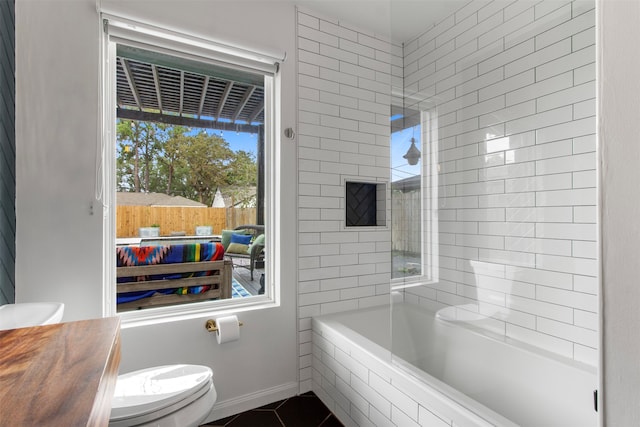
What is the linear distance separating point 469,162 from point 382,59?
3.96 feet

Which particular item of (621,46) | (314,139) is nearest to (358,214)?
(314,139)

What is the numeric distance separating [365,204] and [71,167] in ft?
6.49

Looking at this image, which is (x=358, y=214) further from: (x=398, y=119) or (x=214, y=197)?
(x=214, y=197)

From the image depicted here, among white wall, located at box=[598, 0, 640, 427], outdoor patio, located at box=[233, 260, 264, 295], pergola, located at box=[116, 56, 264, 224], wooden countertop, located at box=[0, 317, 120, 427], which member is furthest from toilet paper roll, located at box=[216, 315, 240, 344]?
white wall, located at box=[598, 0, 640, 427]

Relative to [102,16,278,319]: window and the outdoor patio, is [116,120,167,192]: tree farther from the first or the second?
the outdoor patio

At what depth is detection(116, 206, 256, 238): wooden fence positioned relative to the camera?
6.55ft

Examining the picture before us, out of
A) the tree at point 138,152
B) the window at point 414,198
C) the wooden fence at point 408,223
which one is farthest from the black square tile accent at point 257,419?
the tree at point 138,152

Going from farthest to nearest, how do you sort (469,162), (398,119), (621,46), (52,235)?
(398,119) < (469,162) < (52,235) < (621,46)

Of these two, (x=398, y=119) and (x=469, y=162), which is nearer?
(x=469, y=162)

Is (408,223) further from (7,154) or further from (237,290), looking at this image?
(7,154)

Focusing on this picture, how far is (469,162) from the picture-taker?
222 cm

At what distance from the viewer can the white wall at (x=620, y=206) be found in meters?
0.44

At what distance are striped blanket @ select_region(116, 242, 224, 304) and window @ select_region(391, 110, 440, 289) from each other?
1292 mm

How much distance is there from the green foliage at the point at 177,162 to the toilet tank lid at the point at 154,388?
1.08 meters
